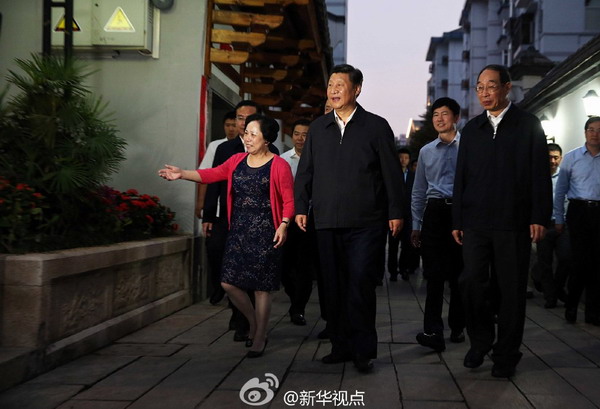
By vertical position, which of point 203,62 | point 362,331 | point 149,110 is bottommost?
point 362,331

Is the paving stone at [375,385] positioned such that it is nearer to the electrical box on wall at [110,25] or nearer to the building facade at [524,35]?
the electrical box on wall at [110,25]

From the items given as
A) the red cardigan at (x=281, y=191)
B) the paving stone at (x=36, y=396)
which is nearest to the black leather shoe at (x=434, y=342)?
the red cardigan at (x=281, y=191)

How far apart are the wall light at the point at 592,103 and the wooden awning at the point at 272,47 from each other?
153 inches

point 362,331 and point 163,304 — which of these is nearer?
point 362,331

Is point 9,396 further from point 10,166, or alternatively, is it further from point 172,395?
point 10,166

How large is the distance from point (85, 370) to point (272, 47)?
7.34 meters

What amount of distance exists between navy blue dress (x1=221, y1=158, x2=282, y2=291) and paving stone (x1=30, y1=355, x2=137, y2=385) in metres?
Answer: 0.97

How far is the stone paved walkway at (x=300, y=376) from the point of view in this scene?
4.00 m

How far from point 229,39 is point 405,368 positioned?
494cm

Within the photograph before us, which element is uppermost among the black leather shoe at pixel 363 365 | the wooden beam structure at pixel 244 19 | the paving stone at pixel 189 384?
the wooden beam structure at pixel 244 19

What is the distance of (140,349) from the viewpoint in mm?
5445

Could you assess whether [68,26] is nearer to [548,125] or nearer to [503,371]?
[503,371]

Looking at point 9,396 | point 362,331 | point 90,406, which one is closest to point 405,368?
point 362,331

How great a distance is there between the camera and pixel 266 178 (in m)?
5.37
